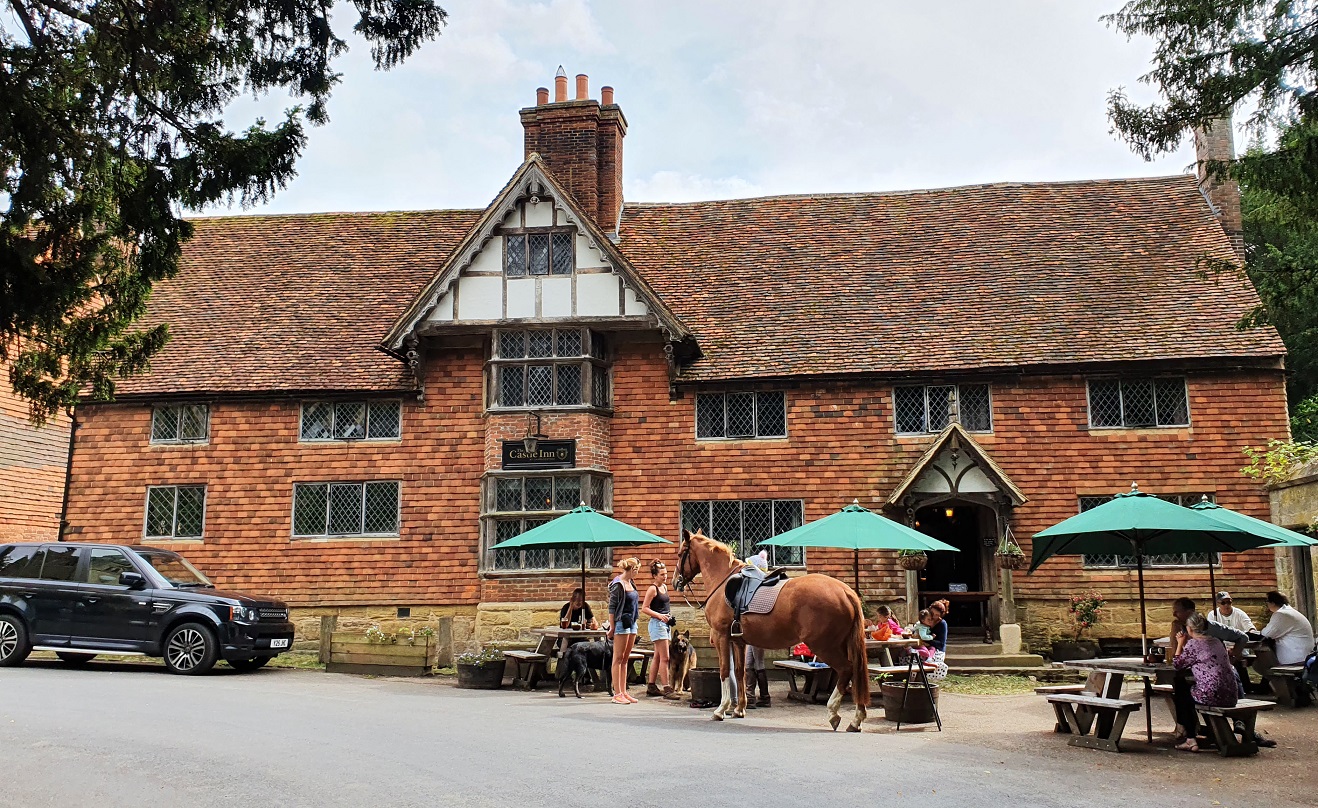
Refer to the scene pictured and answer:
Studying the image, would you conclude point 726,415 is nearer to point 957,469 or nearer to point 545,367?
point 545,367

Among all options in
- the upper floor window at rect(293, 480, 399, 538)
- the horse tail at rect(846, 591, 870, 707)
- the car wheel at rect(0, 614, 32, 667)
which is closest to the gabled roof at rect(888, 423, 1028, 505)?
the horse tail at rect(846, 591, 870, 707)

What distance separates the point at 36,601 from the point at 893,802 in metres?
13.7

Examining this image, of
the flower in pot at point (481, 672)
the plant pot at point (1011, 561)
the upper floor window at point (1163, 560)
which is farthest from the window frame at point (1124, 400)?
the flower in pot at point (481, 672)

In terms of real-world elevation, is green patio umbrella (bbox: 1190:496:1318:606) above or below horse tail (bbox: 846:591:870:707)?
above

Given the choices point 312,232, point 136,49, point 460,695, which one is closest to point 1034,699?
point 460,695

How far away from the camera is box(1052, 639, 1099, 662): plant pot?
17.8 metres

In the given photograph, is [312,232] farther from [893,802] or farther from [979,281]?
[893,802]

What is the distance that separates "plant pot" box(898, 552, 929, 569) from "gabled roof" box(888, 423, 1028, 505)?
1.01m

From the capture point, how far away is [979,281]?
21141 mm

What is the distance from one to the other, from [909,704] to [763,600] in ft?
6.29

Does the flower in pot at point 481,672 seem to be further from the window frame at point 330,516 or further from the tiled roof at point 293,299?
the tiled roof at point 293,299

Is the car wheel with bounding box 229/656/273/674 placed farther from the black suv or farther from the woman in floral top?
the woman in floral top

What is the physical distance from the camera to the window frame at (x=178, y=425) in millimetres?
20312

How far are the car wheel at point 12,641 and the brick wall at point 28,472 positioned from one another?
4.61 meters
